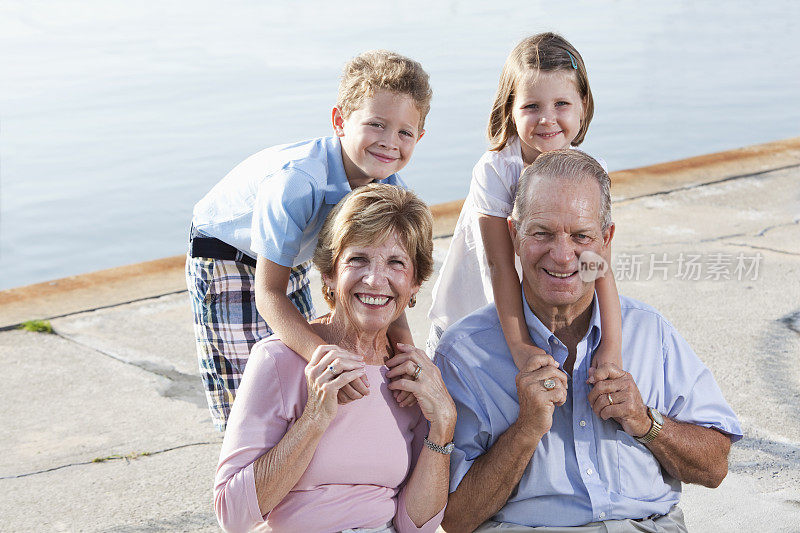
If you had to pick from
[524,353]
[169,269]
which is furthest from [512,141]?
[169,269]

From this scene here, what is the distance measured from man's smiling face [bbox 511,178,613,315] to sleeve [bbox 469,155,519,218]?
0.35 m

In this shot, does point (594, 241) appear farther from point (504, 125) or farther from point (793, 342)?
point (793, 342)

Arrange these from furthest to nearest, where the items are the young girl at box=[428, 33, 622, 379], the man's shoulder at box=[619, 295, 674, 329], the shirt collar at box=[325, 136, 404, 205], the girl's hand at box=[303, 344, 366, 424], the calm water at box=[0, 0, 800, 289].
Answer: the calm water at box=[0, 0, 800, 289] → the young girl at box=[428, 33, 622, 379] → the shirt collar at box=[325, 136, 404, 205] → the man's shoulder at box=[619, 295, 674, 329] → the girl's hand at box=[303, 344, 366, 424]

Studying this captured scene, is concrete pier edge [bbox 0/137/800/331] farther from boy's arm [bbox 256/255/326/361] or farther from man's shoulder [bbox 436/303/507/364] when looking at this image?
man's shoulder [bbox 436/303/507/364]

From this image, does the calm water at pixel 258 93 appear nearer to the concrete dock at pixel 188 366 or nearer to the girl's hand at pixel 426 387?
the concrete dock at pixel 188 366

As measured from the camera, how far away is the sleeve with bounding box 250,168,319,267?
2.63 metres

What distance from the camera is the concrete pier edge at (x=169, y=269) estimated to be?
5168 mm

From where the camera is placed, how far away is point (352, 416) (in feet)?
7.98

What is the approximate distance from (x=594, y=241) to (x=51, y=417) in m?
2.41

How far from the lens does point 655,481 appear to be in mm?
2541

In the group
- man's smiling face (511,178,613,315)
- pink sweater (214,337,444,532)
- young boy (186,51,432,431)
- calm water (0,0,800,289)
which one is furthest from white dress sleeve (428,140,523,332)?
calm water (0,0,800,289)

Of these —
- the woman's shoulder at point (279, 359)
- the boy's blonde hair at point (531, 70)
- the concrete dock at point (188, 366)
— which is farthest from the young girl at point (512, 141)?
the concrete dock at point (188, 366)

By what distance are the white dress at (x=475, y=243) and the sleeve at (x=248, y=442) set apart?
0.84 m

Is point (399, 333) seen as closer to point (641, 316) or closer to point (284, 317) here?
point (284, 317)
